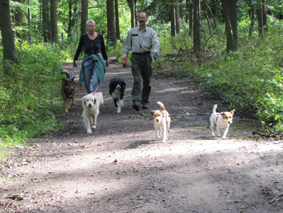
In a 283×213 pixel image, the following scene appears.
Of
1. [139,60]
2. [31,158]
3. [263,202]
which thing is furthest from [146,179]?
[139,60]

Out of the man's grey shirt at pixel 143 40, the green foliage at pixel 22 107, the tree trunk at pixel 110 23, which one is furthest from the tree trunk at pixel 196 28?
the tree trunk at pixel 110 23

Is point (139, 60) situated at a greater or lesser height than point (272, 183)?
greater

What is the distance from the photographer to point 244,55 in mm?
12742

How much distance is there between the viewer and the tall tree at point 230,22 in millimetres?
13774

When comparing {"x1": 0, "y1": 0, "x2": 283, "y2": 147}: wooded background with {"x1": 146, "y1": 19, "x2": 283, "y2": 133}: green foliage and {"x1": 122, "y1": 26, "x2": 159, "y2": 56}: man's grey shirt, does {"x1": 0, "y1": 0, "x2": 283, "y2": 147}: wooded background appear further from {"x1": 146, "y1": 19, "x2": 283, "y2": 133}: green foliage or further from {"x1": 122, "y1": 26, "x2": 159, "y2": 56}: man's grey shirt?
{"x1": 122, "y1": 26, "x2": 159, "y2": 56}: man's grey shirt

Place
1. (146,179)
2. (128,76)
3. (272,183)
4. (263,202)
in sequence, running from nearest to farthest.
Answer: (263,202) → (272,183) → (146,179) → (128,76)

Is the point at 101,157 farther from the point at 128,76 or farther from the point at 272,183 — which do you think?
the point at 128,76

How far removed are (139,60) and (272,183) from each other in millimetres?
5918

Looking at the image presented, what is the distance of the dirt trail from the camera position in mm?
3416

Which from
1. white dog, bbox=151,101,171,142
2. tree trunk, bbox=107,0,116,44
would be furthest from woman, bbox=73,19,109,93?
tree trunk, bbox=107,0,116,44

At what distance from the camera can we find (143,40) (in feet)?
27.8

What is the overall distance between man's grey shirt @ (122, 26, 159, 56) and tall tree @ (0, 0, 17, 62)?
4.56 meters

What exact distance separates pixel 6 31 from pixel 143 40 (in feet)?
16.7

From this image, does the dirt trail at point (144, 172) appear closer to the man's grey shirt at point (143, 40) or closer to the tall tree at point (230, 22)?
the man's grey shirt at point (143, 40)
